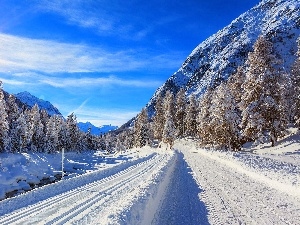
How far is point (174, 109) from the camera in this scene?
3866 inches

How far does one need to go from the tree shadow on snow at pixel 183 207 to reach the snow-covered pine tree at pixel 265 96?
25291 mm

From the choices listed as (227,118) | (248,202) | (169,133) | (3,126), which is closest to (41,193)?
(248,202)

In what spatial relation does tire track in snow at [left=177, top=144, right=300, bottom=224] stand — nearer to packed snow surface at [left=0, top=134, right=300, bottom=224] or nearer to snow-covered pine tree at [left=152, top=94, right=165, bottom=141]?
packed snow surface at [left=0, top=134, right=300, bottom=224]

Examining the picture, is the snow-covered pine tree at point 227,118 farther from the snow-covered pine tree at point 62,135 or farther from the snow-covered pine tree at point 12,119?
the snow-covered pine tree at point 62,135

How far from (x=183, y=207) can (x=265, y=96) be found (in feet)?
102

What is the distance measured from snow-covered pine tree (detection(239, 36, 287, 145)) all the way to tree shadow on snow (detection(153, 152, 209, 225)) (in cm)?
2529

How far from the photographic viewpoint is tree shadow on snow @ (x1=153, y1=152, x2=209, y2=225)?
9.55m

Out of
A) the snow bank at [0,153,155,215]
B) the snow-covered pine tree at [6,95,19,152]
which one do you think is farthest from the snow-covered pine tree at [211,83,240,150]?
the snow-covered pine tree at [6,95,19,152]

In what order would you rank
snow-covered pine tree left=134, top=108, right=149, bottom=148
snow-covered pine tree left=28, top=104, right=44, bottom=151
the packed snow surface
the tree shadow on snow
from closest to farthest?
the packed snow surface, the tree shadow on snow, snow-covered pine tree left=28, top=104, right=44, bottom=151, snow-covered pine tree left=134, top=108, right=149, bottom=148

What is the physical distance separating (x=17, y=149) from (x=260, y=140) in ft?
181

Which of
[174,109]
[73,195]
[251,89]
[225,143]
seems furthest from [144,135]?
[73,195]

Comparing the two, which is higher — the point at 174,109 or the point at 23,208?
the point at 174,109

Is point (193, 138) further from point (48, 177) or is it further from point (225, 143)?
point (48, 177)

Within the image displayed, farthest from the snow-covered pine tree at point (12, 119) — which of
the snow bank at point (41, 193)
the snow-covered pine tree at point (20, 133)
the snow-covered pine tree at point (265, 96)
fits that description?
the snow bank at point (41, 193)
